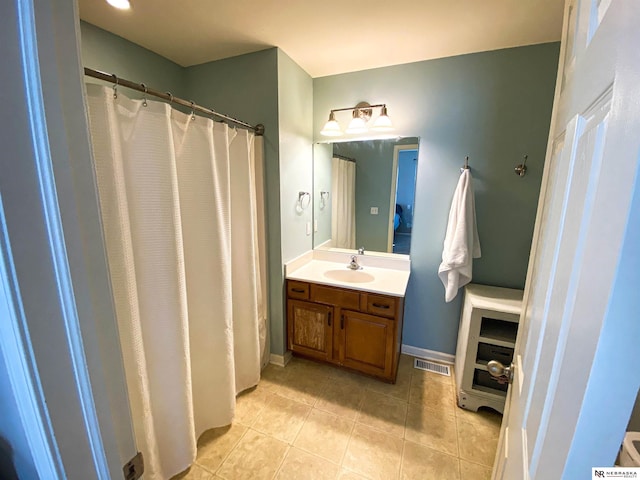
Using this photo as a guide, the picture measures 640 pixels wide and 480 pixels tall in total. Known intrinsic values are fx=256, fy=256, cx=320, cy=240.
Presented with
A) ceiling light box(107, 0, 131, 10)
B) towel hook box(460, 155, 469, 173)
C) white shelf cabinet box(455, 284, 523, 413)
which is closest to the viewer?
ceiling light box(107, 0, 131, 10)

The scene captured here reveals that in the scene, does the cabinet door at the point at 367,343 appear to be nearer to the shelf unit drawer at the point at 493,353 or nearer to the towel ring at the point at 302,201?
the shelf unit drawer at the point at 493,353

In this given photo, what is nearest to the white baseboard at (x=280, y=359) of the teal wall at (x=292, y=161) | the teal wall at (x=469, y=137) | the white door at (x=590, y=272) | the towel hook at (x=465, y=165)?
the teal wall at (x=292, y=161)

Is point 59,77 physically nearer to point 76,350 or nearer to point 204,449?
point 76,350

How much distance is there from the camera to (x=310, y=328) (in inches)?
84.2

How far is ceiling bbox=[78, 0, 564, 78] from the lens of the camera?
54.4 inches

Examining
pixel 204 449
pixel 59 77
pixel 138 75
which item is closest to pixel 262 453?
pixel 204 449

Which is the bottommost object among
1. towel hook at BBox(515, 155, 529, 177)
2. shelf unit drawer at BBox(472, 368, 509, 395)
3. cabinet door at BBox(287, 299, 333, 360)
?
shelf unit drawer at BBox(472, 368, 509, 395)

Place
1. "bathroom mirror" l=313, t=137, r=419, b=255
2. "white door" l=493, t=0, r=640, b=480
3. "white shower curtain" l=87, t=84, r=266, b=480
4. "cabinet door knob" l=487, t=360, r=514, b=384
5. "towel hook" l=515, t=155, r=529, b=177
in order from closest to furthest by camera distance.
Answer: "white door" l=493, t=0, r=640, b=480 → "cabinet door knob" l=487, t=360, r=514, b=384 → "white shower curtain" l=87, t=84, r=266, b=480 → "towel hook" l=515, t=155, r=529, b=177 → "bathroom mirror" l=313, t=137, r=419, b=255

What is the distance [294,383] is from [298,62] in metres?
2.53

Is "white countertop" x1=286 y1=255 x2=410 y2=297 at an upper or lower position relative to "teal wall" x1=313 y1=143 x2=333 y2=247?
lower

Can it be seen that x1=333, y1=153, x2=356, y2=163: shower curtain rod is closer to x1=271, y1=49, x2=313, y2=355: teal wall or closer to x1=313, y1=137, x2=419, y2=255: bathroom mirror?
x1=313, y1=137, x2=419, y2=255: bathroom mirror

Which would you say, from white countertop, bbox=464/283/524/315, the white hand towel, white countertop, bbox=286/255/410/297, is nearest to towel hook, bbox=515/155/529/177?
the white hand towel

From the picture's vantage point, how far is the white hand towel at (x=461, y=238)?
1882mm

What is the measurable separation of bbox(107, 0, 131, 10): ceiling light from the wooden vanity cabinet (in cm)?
194
